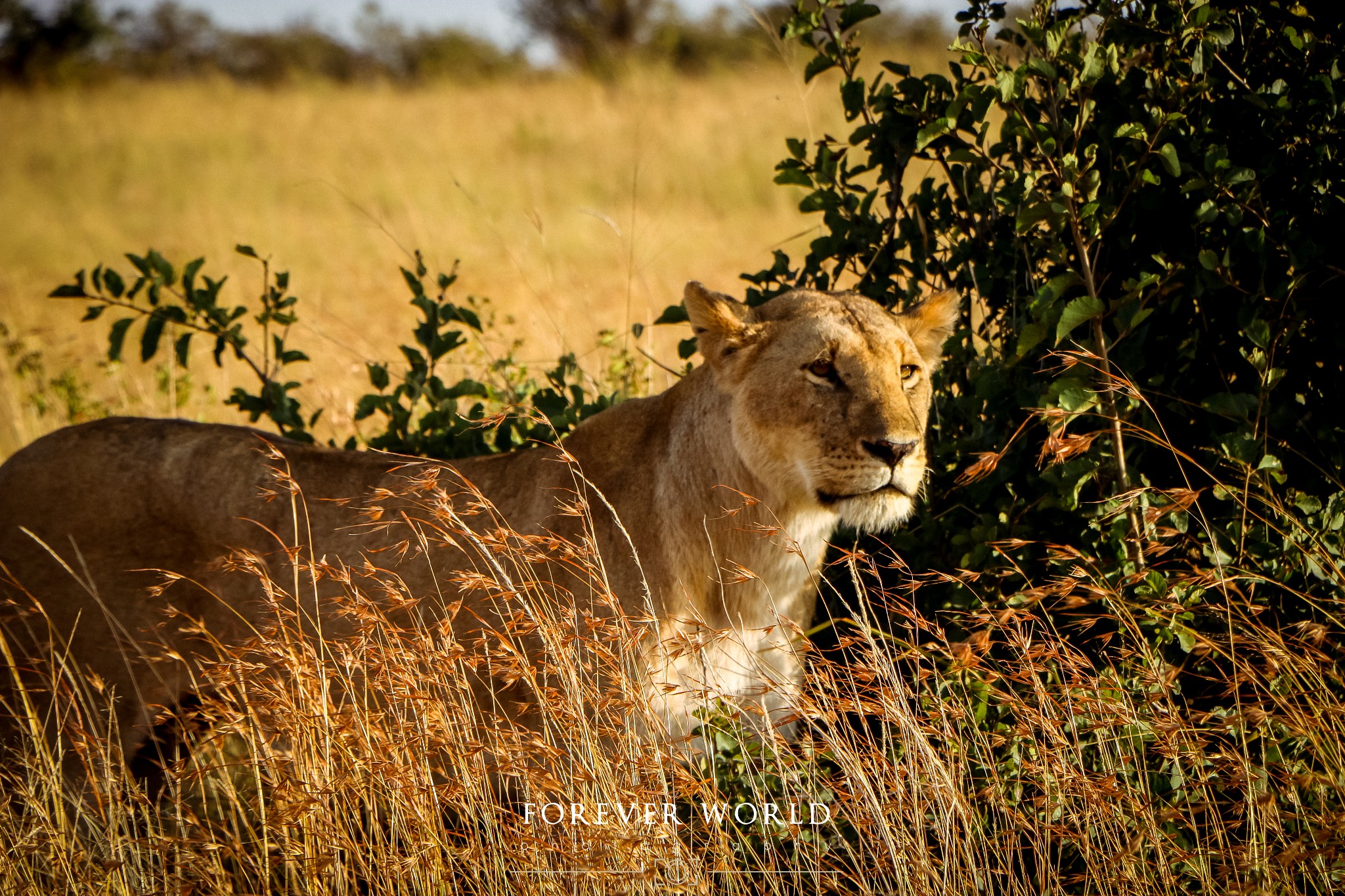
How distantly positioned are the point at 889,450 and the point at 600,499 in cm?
95

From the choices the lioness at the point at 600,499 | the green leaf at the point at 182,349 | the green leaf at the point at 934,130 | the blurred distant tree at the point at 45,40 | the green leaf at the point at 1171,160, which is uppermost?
the blurred distant tree at the point at 45,40

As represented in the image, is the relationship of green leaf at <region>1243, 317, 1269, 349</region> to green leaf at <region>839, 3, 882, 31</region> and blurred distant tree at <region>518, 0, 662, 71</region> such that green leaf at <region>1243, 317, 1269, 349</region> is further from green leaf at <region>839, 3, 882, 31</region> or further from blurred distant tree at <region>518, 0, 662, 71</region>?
blurred distant tree at <region>518, 0, 662, 71</region>

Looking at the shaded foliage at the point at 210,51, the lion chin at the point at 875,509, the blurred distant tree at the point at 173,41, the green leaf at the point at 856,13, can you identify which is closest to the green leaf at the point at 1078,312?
the lion chin at the point at 875,509

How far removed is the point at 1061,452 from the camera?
2.71m

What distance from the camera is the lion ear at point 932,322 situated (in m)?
3.68

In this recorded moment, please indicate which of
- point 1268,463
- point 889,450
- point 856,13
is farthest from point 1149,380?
point 856,13

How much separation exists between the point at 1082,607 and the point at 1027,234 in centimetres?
131

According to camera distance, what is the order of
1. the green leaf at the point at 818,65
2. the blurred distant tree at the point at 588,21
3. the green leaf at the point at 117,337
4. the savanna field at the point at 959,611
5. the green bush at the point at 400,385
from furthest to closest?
the blurred distant tree at the point at 588,21 → the green bush at the point at 400,385 → the green leaf at the point at 117,337 → the green leaf at the point at 818,65 → the savanna field at the point at 959,611

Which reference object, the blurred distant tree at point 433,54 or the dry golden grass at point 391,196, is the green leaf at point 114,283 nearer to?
the dry golden grass at point 391,196

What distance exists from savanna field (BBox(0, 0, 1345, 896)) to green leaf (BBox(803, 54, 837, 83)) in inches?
2.0

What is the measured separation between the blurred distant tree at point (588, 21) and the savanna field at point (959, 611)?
2517cm

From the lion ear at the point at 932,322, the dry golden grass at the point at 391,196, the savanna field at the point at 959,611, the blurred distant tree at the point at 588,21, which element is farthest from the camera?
the blurred distant tree at the point at 588,21

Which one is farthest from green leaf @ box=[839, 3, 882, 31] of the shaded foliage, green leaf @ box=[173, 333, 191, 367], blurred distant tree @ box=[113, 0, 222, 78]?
blurred distant tree @ box=[113, 0, 222, 78]

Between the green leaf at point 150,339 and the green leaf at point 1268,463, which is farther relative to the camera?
the green leaf at point 150,339
